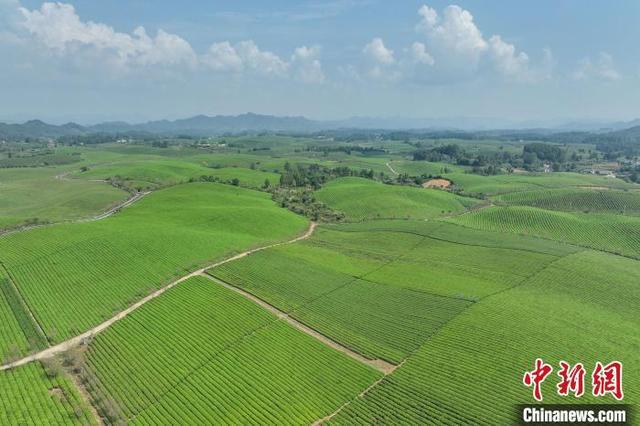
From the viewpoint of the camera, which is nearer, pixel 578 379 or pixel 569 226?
pixel 578 379

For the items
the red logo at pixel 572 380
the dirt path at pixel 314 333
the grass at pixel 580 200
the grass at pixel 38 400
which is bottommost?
the grass at pixel 38 400

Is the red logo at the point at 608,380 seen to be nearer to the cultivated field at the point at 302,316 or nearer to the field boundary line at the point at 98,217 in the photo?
the cultivated field at the point at 302,316

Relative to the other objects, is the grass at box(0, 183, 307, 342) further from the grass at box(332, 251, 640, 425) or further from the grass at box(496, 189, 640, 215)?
the grass at box(496, 189, 640, 215)

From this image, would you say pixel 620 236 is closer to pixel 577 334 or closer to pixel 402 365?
pixel 577 334

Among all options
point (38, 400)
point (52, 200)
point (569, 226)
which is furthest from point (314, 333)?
point (52, 200)

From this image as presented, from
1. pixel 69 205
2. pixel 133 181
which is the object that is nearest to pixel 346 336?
pixel 69 205

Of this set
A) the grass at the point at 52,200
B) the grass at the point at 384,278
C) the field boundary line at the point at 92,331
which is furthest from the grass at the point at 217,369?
the grass at the point at 52,200

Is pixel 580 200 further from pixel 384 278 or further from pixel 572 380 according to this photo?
pixel 572 380
